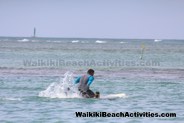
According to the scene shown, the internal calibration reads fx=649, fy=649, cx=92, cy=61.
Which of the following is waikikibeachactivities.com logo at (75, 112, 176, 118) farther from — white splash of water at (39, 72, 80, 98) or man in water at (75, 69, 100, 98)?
white splash of water at (39, 72, 80, 98)

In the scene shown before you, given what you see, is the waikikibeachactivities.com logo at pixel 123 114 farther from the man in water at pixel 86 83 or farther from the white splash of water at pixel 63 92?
the white splash of water at pixel 63 92

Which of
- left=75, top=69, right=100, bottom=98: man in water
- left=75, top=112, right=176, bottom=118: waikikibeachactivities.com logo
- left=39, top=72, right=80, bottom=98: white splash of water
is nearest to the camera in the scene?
left=75, top=112, right=176, bottom=118: waikikibeachactivities.com logo

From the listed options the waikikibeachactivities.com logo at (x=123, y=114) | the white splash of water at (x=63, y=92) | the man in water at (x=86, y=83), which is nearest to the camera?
the waikikibeachactivities.com logo at (x=123, y=114)

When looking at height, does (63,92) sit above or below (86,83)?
below

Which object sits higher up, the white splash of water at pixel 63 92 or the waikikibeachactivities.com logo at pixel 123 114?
the white splash of water at pixel 63 92

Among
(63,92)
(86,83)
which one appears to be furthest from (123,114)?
(63,92)

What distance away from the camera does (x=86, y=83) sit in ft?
82.4

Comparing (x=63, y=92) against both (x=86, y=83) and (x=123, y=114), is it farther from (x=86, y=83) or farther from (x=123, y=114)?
(x=123, y=114)

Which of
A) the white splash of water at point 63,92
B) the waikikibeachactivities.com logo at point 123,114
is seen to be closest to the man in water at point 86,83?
the white splash of water at point 63,92

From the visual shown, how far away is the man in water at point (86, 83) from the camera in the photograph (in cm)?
2506

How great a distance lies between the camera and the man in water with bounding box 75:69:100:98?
82.2ft

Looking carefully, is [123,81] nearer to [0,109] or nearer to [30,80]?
[30,80]

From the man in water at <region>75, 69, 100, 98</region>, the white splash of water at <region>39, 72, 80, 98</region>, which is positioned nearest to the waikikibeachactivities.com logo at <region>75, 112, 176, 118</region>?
the man in water at <region>75, 69, 100, 98</region>

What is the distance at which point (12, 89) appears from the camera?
1158 inches
